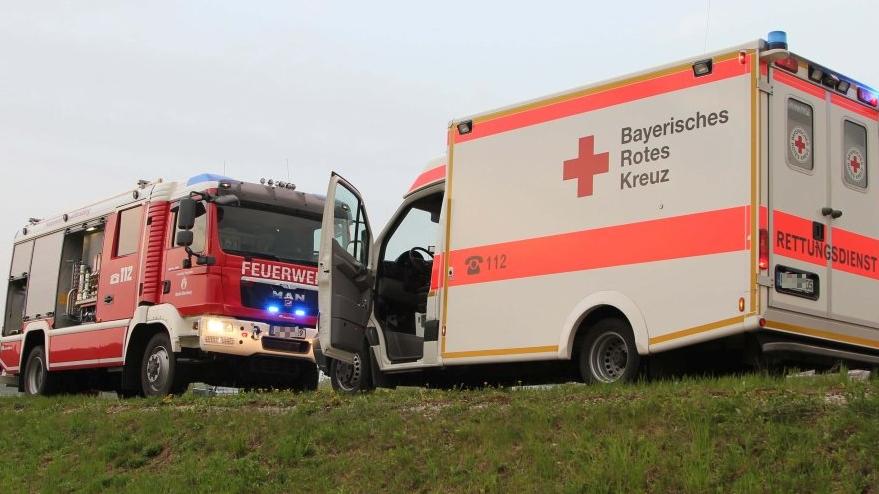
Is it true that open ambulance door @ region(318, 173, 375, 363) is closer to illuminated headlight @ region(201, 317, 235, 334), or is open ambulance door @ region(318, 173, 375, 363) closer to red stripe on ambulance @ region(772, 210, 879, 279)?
illuminated headlight @ region(201, 317, 235, 334)

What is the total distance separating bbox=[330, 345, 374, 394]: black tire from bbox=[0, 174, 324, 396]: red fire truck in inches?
16.4

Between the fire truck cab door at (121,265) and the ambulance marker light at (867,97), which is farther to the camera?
the fire truck cab door at (121,265)

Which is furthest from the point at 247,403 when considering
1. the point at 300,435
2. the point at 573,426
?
the point at 573,426

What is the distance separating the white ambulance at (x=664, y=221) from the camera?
8461 mm

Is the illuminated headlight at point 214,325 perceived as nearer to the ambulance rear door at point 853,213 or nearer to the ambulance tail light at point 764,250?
the ambulance tail light at point 764,250

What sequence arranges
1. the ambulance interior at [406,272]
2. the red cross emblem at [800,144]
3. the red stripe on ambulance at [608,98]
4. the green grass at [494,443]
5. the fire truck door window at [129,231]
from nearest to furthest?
the green grass at [494,443], the red stripe on ambulance at [608,98], the red cross emblem at [800,144], the ambulance interior at [406,272], the fire truck door window at [129,231]

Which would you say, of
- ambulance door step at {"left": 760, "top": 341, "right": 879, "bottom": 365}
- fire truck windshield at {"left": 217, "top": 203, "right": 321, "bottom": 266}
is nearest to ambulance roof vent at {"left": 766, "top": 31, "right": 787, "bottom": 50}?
ambulance door step at {"left": 760, "top": 341, "right": 879, "bottom": 365}

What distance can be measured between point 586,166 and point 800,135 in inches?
69.5

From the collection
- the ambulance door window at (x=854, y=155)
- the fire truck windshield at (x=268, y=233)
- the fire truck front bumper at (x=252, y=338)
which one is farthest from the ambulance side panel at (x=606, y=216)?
the fire truck windshield at (x=268, y=233)

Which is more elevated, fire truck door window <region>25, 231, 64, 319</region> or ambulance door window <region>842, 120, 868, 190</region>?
ambulance door window <region>842, 120, 868, 190</region>

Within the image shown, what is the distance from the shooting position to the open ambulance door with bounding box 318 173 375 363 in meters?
11.5

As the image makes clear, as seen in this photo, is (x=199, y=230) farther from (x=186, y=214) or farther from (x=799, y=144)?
(x=799, y=144)

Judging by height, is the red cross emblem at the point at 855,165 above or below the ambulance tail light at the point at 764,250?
above

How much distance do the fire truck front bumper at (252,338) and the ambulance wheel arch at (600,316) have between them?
4.41 meters
